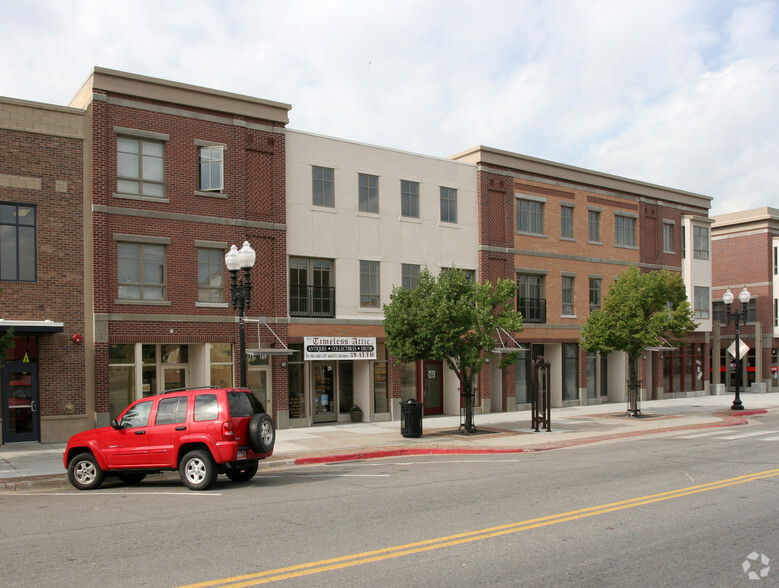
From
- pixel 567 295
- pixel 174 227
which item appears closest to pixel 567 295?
pixel 567 295

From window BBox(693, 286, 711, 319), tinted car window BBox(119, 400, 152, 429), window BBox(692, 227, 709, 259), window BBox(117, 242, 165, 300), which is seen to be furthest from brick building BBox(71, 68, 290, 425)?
window BBox(693, 286, 711, 319)

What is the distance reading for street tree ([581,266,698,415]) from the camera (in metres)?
26.0

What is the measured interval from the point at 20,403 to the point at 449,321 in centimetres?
1216

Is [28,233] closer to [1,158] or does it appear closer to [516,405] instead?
[1,158]

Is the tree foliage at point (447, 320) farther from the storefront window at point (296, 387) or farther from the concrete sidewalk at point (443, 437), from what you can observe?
the storefront window at point (296, 387)

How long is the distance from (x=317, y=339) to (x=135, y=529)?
15.1 m

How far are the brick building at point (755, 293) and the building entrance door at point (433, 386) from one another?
73.0ft

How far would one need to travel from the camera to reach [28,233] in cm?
1995

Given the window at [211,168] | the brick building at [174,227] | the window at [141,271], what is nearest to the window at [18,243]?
the brick building at [174,227]

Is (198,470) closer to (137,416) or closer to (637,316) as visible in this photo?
(137,416)

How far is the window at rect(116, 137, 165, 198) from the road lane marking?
16479 millimetres

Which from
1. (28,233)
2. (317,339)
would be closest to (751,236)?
(317,339)

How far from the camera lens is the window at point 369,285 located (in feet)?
85.5

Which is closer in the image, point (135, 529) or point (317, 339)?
point (135, 529)
